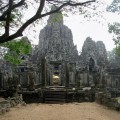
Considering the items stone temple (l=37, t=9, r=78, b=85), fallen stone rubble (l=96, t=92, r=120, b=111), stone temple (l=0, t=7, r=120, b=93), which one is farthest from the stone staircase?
stone temple (l=37, t=9, r=78, b=85)

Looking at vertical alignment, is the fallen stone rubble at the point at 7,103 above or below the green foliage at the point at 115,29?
below

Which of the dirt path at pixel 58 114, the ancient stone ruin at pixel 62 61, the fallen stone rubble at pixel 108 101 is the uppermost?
the ancient stone ruin at pixel 62 61

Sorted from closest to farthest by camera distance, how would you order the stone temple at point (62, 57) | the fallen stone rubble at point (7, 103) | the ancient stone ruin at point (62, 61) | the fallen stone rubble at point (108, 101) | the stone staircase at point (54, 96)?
1. the fallen stone rubble at point (7, 103)
2. the fallen stone rubble at point (108, 101)
3. the stone staircase at point (54, 96)
4. the ancient stone ruin at point (62, 61)
5. the stone temple at point (62, 57)

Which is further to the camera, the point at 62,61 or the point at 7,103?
the point at 62,61

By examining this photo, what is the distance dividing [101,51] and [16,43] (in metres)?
29.6

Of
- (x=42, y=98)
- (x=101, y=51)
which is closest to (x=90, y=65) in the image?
(x=101, y=51)

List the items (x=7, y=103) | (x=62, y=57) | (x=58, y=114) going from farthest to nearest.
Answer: (x=62, y=57) → (x=7, y=103) → (x=58, y=114)

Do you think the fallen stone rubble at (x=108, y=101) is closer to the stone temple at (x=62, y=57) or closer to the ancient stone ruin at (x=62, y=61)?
the ancient stone ruin at (x=62, y=61)

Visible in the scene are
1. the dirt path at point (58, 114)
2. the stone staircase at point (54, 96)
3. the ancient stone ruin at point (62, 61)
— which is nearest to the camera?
the dirt path at point (58, 114)

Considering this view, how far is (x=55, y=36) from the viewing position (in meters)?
35.6

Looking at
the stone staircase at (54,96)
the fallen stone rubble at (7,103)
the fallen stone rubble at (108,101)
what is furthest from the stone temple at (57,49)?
the fallen stone rubble at (7,103)

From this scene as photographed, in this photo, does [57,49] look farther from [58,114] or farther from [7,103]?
Answer: [58,114]

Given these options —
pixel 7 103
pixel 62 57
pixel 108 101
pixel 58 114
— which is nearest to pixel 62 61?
pixel 62 57

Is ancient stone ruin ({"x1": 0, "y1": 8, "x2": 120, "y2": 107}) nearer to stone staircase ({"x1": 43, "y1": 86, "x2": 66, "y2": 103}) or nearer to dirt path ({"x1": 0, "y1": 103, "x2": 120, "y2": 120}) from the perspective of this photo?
stone staircase ({"x1": 43, "y1": 86, "x2": 66, "y2": 103})
